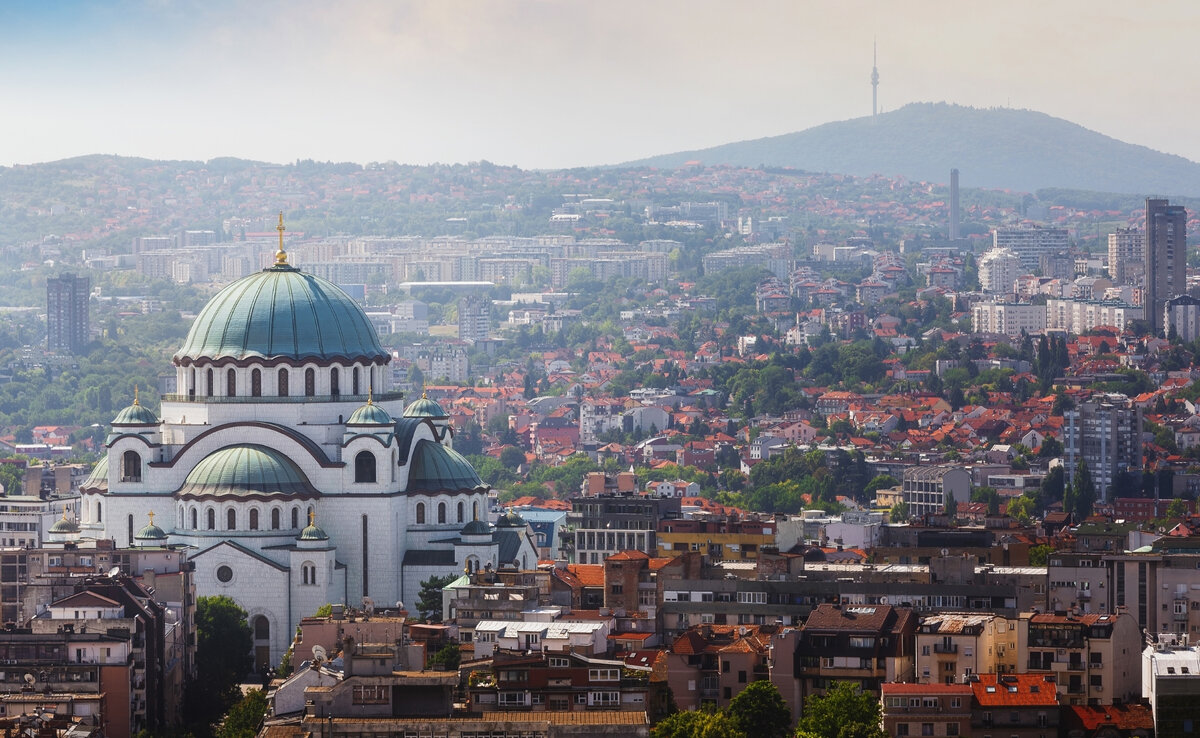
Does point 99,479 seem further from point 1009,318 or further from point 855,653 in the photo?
point 1009,318

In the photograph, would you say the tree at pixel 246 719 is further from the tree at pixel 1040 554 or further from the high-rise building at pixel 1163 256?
the high-rise building at pixel 1163 256

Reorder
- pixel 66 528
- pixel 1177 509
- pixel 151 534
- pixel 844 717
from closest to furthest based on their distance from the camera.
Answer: pixel 844 717
pixel 151 534
pixel 66 528
pixel 1177 509

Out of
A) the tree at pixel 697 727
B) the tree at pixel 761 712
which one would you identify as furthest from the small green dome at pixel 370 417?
the tree at pixel 697 727

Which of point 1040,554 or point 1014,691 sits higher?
point 1014,691

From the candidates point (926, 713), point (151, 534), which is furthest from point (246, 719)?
point (151, 534)

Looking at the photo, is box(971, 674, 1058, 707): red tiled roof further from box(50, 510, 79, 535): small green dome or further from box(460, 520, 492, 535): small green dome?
box(50, 510, 79, 535): small green dome
